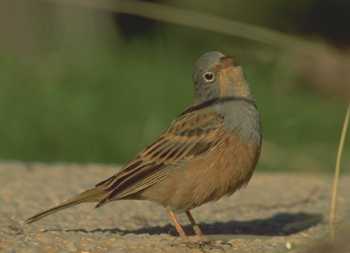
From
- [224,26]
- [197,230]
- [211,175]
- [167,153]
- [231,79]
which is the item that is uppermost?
[224,26]

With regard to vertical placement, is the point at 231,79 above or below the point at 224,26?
below

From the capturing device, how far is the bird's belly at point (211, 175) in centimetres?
895

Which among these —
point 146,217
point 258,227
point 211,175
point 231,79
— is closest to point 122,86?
point 146,217

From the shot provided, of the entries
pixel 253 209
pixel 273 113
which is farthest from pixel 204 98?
pixel 273 113

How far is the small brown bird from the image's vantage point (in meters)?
8.98

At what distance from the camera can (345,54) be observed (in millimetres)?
12664

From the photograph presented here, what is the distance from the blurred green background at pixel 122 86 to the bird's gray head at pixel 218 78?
68cm

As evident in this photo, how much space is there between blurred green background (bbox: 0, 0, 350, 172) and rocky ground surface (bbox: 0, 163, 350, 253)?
1.32 metres

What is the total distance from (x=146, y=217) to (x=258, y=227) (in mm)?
937

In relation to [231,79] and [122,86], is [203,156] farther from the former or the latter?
[122,86]

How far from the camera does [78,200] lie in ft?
30.0

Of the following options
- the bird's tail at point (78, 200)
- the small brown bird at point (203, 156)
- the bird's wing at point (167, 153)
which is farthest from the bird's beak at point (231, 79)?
the bird's tail at point (78, 200)

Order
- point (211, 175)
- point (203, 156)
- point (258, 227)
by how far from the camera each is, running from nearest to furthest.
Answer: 1. point (211, 175)
2. point (203, 156)
3. point (258, 227)

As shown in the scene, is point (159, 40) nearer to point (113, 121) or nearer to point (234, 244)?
point (113, 121)
